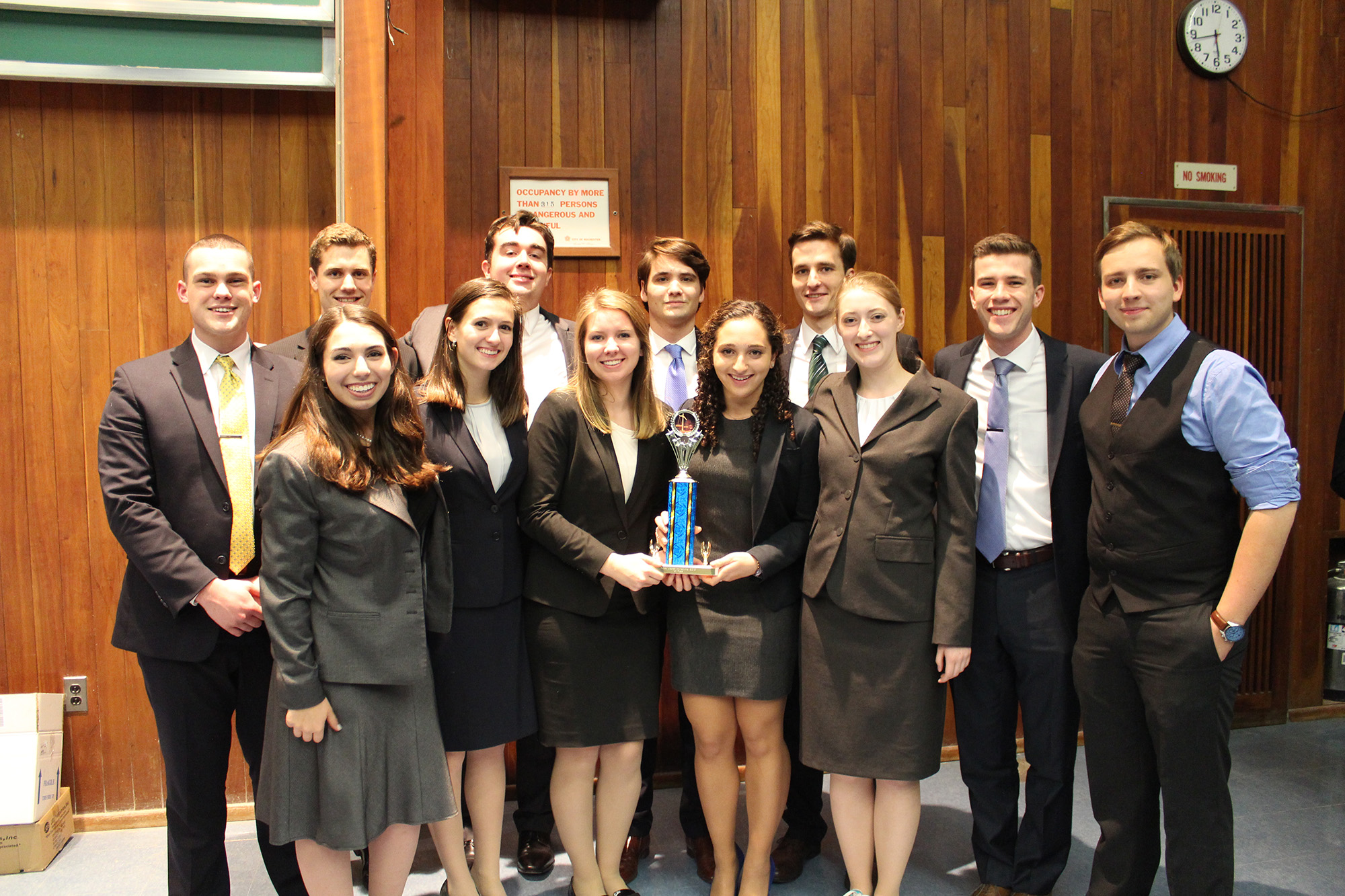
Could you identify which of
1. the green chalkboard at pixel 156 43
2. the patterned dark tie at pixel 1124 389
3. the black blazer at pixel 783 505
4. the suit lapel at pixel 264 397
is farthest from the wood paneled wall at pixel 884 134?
the patterned dark tie at pixel 1124 389

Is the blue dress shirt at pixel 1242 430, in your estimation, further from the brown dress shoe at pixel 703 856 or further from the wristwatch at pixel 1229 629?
the brown dress shoe at pixel 703 856

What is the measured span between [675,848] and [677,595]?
1106 millimetres

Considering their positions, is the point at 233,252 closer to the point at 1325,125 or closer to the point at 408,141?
the point at 408,141

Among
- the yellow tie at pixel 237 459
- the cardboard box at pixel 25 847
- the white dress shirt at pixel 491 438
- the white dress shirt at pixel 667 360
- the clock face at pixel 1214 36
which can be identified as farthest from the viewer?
the clock face at pixel 1214 36

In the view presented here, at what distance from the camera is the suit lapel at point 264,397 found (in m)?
2.48

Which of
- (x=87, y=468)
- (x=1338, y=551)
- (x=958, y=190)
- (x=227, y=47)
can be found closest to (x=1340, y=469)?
(x=1338, y=551)

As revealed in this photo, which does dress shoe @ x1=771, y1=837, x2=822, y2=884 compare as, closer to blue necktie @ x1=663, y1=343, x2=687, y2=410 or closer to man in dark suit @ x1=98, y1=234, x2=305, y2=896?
blue necktie @ x1=663, y1=343, x2=687, y2=410

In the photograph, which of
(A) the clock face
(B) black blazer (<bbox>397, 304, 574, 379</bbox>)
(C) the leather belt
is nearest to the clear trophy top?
(B) black blazer (<bbox>397, 304, 574, 379</bbox>)

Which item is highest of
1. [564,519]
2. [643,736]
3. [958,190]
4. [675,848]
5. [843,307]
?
[958,190]

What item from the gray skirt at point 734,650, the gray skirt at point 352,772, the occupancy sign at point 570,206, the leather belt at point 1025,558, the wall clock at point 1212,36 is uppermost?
the wall clock at point 1212,36

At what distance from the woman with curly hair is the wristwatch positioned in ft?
3.47

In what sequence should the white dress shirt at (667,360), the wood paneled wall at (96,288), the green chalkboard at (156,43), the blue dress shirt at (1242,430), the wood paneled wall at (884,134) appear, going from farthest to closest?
1. the wood paneled wall at (884,134)
2. the wood paneled wall at (96,288)
3. the green chalkboard at (156,43)
4. the white dress shirt at (667,360)
5. the blue dress shirt at (1242,430)

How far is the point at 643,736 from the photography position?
2635 mm

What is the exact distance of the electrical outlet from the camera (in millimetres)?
3420
